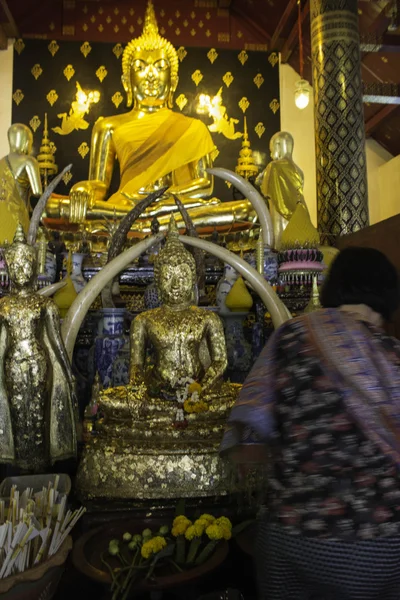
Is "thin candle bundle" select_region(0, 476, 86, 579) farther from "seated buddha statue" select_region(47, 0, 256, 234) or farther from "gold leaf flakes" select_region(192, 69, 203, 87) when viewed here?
"gold leaf flakes" select_region(192, 69, 203, 87)

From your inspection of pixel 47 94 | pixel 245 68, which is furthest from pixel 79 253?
pixel 245 68

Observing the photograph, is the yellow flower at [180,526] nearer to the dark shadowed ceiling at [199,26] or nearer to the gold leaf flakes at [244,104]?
the dark shadowed ceiling at [199,26]

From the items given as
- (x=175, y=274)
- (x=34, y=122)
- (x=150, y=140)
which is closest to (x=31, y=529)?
(x=175, y=274)

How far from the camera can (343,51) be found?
4.96 metres

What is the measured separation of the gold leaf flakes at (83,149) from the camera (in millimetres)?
6859

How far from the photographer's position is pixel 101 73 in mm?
6918

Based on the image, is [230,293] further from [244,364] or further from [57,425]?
[57,425]

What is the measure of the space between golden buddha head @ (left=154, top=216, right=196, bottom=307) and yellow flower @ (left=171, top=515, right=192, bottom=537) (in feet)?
3.76

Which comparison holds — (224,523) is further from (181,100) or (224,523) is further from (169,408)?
(181,100)

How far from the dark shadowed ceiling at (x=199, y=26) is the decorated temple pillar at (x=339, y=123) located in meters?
1.59

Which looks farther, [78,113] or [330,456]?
[78,113]

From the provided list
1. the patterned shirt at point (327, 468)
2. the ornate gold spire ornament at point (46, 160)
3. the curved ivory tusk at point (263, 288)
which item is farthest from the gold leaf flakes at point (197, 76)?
the patterned shirt at point (327, 468)

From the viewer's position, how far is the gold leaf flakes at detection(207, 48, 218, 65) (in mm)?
7094

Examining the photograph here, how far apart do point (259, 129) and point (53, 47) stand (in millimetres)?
2792
